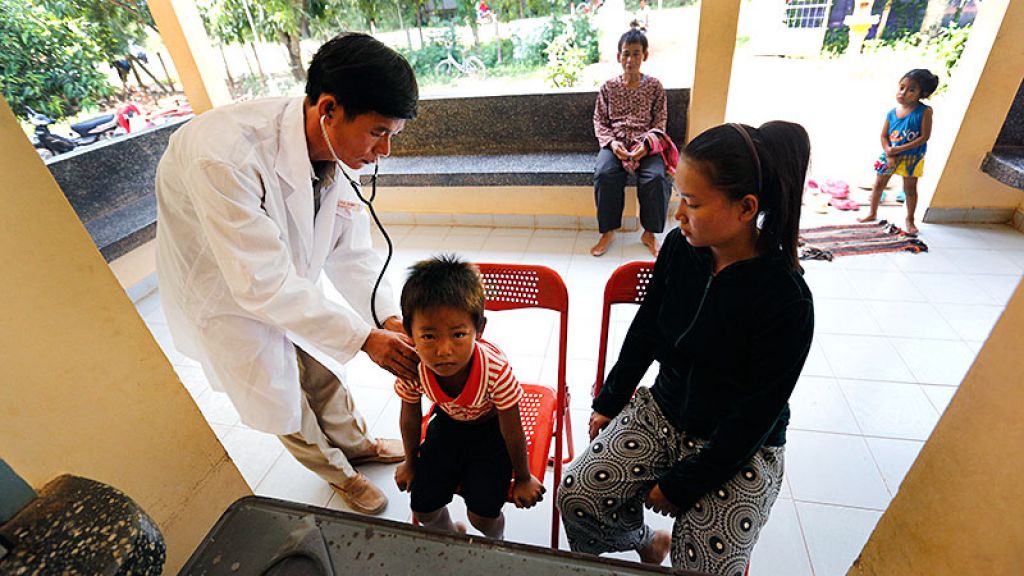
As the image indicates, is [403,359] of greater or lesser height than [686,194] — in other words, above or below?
below

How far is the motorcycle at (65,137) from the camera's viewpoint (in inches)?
128

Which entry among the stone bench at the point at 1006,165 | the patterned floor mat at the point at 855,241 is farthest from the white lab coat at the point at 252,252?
the stone bench at the point at 1006,165

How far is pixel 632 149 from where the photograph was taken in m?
3.14

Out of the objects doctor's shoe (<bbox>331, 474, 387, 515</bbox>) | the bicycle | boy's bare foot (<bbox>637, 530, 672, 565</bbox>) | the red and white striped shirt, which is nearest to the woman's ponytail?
the red and white striped shirt

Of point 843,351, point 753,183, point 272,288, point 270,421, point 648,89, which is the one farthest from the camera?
point 648,89

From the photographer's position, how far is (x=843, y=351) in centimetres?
223

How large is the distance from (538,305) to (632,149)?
209cm

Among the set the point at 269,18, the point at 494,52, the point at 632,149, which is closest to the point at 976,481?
the point at 632,149

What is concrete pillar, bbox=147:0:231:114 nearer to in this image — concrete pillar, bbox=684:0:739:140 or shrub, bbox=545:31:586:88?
shrub, bbox=545:31:586:88

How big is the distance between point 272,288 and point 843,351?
94.1 inches

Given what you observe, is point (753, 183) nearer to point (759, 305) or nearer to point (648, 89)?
point (759, 305)

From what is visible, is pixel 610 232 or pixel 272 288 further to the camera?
pixel 610 232

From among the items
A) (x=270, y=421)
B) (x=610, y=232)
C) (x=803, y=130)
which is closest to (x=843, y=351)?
(x=610, y=232)

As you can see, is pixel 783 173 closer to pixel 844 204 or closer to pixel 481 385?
pixel 481 385
